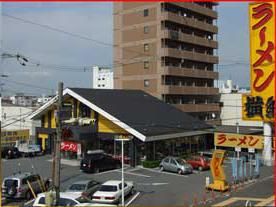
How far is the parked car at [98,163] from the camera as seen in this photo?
37781mm

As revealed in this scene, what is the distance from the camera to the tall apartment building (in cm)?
6384

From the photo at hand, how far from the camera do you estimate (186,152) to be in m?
48.2

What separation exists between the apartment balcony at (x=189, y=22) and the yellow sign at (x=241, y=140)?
33.8m

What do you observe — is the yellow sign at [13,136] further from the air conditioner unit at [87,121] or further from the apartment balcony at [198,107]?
the apartment balcony at [198,107]

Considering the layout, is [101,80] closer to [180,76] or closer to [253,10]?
[180,76]

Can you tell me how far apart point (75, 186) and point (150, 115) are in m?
19.1

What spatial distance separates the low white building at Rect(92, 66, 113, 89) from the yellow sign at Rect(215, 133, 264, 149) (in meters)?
104

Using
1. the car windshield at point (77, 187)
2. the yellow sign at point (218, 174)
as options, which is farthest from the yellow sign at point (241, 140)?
the car windshield at point (77, 187)

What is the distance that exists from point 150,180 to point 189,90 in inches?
1331

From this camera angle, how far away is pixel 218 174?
30531mm

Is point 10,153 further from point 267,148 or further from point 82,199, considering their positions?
point 267,148

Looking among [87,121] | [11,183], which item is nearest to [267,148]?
[87,121]

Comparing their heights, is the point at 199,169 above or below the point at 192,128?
below

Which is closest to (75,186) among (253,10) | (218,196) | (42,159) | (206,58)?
(218,196)
